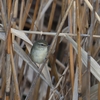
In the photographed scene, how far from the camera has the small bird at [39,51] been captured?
1.22 meters

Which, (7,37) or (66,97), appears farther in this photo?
(66,97)

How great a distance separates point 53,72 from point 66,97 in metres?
0.15

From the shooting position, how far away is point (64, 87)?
139 cm

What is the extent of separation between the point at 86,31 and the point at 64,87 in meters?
0.27

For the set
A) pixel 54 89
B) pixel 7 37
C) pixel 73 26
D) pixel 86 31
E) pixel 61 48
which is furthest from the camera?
pixel 61 48

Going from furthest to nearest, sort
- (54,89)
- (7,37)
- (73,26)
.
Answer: (73,26) < (54,89) < (7,37)

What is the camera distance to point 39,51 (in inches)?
48.6

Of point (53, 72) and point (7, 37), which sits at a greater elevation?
point (7, 37)

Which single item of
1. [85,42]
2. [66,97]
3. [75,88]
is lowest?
[66,97]

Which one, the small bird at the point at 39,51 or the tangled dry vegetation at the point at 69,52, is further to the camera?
the small bird at the point at 39,51

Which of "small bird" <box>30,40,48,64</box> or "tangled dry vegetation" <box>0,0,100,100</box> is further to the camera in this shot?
"small bird" <box>30,40,48,64</box>

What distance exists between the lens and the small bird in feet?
3.99

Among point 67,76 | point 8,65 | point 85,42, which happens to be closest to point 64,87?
point 67,76

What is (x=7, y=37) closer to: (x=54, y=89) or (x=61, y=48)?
(x=54, y=89)
